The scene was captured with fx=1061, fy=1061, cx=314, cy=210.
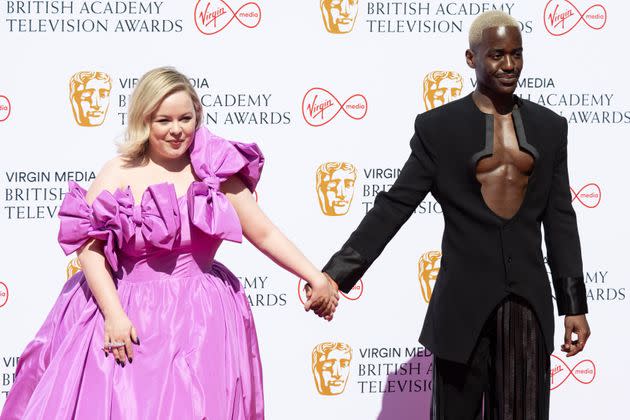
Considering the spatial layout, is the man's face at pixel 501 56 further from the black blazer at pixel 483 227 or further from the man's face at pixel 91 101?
the man's face at pixel 91 101

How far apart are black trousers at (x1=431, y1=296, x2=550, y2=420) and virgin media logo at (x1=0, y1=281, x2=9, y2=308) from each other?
76.5 inches

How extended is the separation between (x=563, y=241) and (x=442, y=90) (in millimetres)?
1315

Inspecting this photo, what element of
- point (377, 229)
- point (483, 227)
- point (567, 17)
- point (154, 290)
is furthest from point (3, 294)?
point (567, 17)

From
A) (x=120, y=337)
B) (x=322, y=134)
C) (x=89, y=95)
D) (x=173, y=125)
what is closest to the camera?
(x=120, y=337)

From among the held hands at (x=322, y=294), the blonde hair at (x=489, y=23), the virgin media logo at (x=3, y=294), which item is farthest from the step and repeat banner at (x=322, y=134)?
the blonde hair at (x=489, y=23)

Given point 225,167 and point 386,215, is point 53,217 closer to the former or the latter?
point 225,167

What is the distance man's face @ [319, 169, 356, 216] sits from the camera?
4.45 meters

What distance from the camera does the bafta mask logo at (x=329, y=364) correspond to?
178 inches

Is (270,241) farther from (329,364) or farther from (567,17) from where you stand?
(567,17)

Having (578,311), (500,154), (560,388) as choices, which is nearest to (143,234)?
(500,154)

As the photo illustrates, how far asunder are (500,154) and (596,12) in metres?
1.58

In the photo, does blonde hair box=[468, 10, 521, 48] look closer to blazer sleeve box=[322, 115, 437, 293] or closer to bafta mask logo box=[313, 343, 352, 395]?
blazer sleeve box=[322, 115, 437, 293]

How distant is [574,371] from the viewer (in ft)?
15.2

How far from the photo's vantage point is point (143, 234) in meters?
3.18
